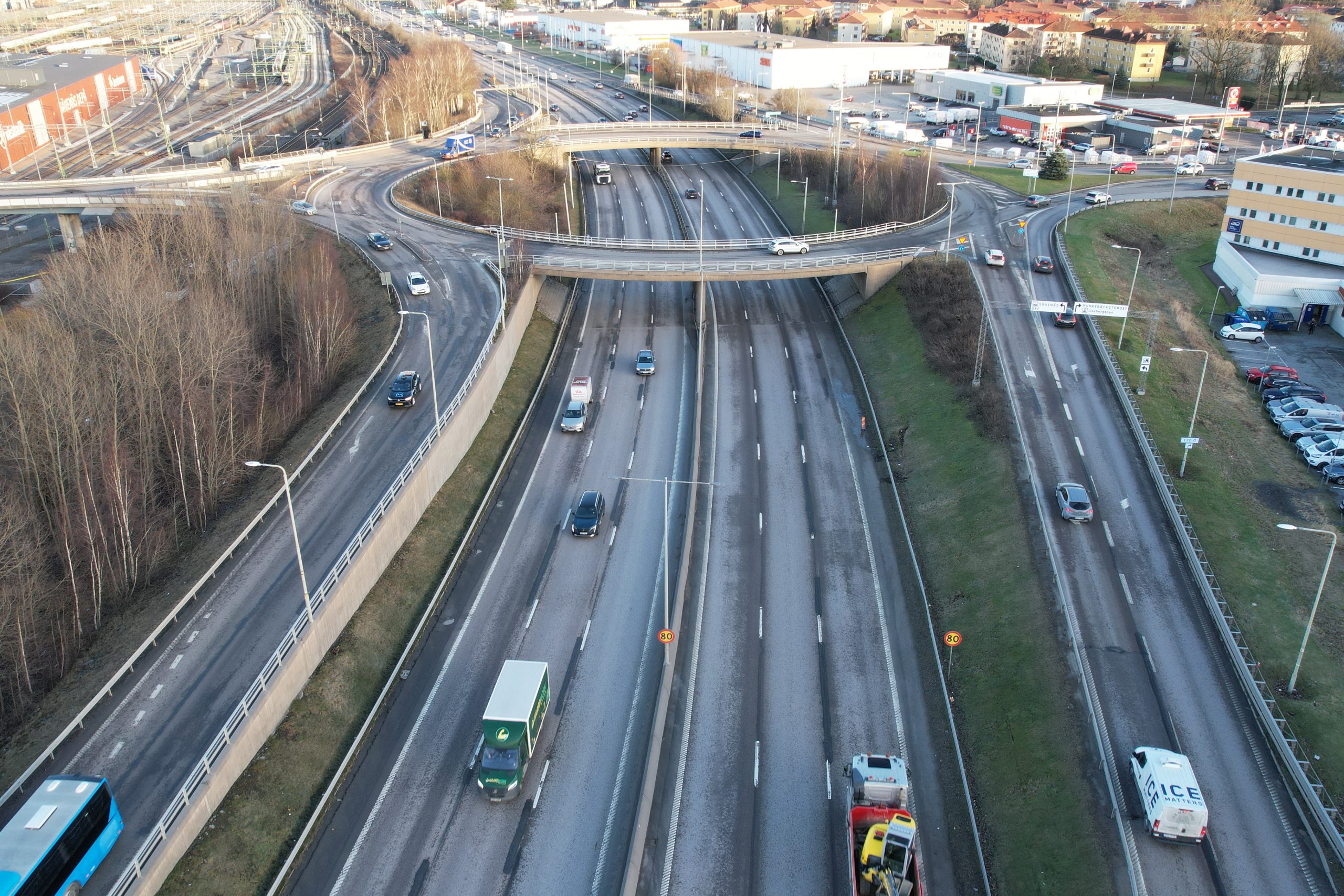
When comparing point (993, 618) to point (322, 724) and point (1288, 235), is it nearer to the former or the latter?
point (322, 724)

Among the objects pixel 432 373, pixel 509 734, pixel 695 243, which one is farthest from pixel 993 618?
pixel 695 243

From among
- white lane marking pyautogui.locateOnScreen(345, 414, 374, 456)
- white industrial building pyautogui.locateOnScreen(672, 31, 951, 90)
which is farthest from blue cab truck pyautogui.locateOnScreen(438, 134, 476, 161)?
white industrial building pyautogui.locateOnScreen(672, 31, 951, 90)

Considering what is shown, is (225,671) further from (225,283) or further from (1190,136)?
(1190,136)

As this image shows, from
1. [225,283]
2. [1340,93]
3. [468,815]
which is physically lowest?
[468,815]

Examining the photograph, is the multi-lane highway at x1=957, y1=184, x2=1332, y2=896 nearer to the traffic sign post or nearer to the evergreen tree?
the traffic sign post

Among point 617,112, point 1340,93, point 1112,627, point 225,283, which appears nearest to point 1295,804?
point 1112,627
